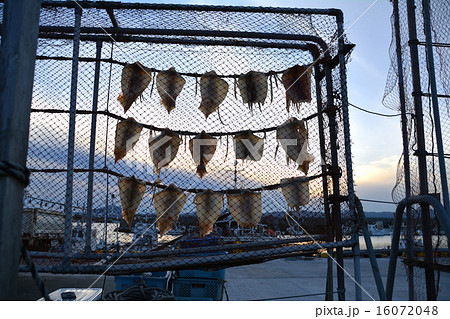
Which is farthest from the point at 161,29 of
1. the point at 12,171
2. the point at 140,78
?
the point at 12,171

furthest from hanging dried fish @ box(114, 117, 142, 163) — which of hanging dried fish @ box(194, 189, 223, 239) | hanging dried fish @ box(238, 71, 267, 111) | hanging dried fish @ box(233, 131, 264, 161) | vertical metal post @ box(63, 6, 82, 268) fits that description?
hanging dried fish @ box(238, 71, 267, 111)

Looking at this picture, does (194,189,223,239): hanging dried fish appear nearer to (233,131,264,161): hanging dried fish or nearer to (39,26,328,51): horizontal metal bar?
(233,131,264,161): hanging dried fish

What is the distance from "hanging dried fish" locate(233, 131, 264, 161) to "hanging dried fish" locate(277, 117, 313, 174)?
0.28 meters

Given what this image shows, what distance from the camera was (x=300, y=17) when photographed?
447 centimetres

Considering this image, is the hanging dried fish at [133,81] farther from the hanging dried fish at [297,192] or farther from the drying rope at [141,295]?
the drying rope at [141,295]

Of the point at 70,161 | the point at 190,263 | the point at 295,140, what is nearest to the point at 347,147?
the point at 295,140

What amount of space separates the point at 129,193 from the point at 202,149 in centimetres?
109

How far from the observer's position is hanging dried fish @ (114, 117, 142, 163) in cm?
443

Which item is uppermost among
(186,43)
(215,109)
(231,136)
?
(186,43)

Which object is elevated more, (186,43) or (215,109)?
(186,43)

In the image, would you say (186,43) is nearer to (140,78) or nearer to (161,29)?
(161,29)

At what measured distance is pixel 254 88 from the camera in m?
4.54

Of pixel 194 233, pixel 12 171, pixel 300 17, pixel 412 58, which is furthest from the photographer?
pixel 194 233

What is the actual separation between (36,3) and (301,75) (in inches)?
131
